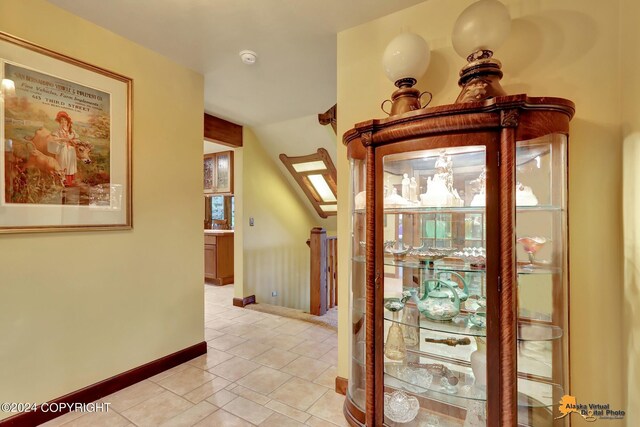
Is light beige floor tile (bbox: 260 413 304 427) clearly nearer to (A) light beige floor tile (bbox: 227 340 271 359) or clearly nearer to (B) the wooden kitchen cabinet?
(A) light beige floor tile (bbox: 227 340 271 359)

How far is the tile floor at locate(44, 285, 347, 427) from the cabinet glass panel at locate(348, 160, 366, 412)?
263 mm

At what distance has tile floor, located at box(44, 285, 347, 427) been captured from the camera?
5.64 ft

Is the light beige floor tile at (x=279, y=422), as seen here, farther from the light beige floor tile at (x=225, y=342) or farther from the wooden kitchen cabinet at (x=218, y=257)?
the wooden kitchen cabinet at (x=218, y=257)

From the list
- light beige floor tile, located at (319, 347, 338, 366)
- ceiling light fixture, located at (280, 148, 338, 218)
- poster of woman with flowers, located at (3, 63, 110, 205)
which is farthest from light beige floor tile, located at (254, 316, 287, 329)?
poster of woman with flowers, located at (3, 63, 110, 205)

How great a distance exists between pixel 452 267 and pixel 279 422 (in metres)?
1.30

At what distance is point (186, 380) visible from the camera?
7.02ft

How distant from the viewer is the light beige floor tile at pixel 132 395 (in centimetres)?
185

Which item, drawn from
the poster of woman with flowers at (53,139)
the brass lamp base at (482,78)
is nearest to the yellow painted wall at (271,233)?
the poster of woman with flowers at (53,139)

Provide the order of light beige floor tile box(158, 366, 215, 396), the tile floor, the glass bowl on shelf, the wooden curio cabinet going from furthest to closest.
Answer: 1. light beige floor tile box(158, 366, 215, 396)
2. the tile floor
3. the glass bowl on shelf
4. the wooden curio cabinet

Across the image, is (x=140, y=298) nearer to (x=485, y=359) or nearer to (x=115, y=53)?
(x=115, y=53)

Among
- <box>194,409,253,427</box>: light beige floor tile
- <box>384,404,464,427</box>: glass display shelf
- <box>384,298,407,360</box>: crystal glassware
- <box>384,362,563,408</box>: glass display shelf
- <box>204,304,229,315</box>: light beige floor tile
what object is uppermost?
<box>384,298,407,360</box>: crystal glassware

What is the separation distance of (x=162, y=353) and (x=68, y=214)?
1.22 meters

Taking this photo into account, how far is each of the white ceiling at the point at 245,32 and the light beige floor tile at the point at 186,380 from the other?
2.41 meters

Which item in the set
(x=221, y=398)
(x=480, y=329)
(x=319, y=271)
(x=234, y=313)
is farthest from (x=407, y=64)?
(x=234, y=313)
